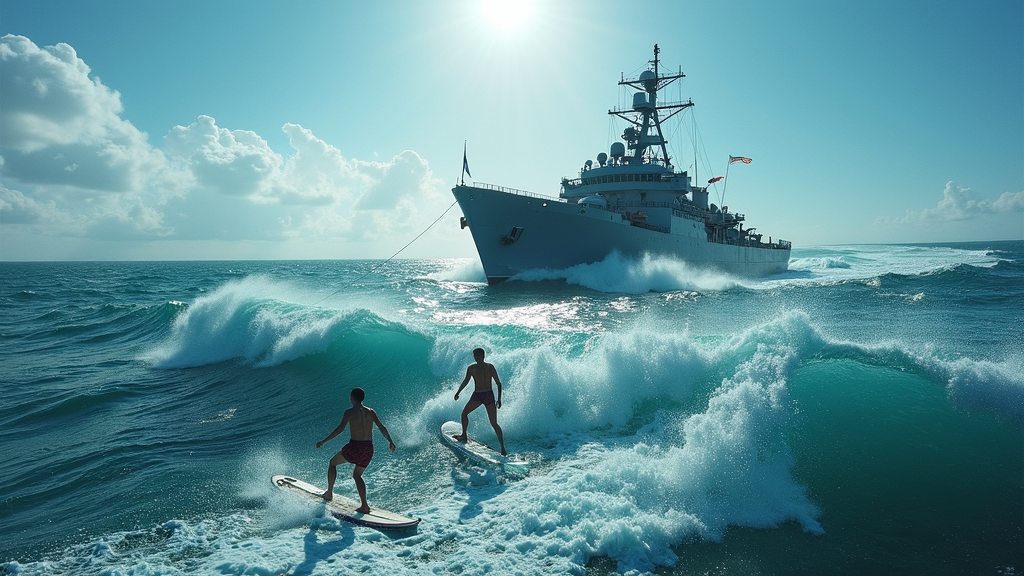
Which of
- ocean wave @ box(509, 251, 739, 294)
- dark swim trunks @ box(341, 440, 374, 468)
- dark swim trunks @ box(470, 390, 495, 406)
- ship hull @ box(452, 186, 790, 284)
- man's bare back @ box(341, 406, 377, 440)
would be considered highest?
ship hull @ box(452, 186, 790, 284)

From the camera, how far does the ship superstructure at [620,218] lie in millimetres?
29359

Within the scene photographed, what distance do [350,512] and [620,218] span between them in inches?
1081

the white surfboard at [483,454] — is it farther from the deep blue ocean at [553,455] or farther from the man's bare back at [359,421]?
the man's bare back at [359,421]

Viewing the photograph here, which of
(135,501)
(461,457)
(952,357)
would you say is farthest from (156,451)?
(952,357)

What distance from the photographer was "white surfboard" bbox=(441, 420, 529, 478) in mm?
6870

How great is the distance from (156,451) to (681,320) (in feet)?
53.3

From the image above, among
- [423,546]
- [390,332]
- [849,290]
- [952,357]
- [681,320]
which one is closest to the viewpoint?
[423,546]

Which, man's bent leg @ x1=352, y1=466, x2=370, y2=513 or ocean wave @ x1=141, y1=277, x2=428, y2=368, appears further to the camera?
ocean wave @ x1=141, y1=277, x2=428, y2=368

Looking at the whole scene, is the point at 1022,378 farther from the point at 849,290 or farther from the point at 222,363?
the point at 849,290

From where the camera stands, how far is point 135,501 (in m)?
6.51

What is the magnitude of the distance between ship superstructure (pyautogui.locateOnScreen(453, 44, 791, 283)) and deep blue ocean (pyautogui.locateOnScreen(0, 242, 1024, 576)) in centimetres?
1571

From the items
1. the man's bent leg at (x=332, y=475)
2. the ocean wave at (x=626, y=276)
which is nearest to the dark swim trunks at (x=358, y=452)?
the man's bent leg at (x=332, y=475)

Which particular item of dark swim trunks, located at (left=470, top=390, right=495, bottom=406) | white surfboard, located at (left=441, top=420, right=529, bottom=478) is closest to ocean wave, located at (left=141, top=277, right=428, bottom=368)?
white surfboard, located at (left=441, top=420, right=529, bottom=478)

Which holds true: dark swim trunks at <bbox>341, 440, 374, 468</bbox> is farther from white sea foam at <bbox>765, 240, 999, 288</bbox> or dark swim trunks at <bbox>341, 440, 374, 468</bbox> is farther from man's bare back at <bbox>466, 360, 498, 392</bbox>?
white sea foam at <bbox>765, 240, 999, 288</bbox>
